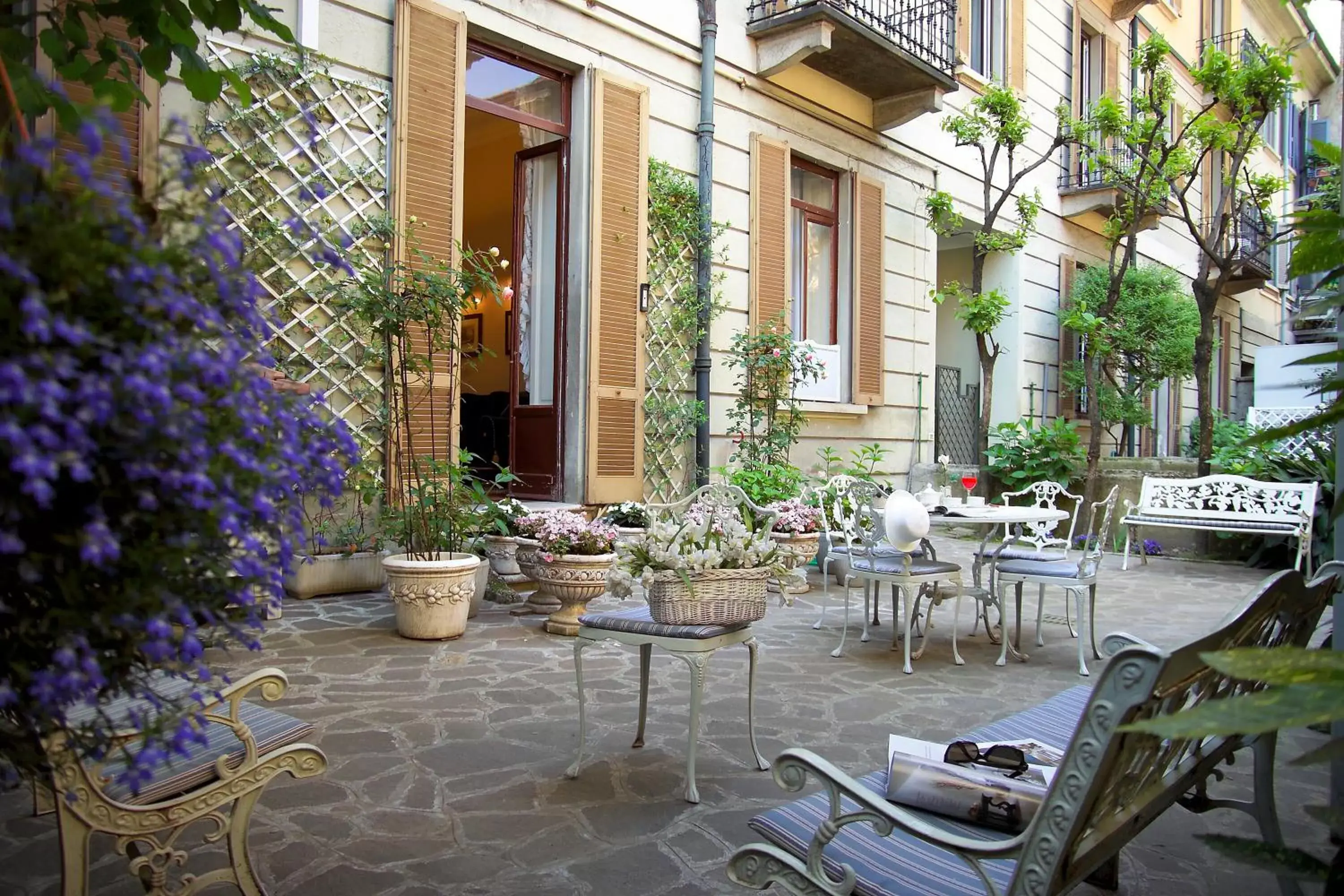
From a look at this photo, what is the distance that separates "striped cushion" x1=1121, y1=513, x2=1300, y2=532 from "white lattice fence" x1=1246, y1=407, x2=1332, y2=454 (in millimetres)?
804

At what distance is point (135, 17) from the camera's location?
258 centimetres

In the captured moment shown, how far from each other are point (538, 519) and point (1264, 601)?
14.5 feet

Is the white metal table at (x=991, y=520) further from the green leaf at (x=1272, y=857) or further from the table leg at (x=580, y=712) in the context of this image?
the green leaf at (x=1272, y=857)

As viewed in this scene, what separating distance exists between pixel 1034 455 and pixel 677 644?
9.42 m

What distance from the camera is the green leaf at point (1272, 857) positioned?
2.19ft

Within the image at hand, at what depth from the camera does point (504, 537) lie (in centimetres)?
608

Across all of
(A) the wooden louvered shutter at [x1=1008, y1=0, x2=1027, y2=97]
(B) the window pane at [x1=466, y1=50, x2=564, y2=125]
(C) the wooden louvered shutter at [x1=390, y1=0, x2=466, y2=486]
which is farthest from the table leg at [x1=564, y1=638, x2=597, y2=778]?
(A) the wooden louvered shutter at [x1=1008, y1=0, x2=1027, y2=97]

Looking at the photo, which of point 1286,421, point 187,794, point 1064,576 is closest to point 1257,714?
point 187,794

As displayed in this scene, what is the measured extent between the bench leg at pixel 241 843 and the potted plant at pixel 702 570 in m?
1.35

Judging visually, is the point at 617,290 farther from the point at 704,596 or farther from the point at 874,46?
the point at 704,596

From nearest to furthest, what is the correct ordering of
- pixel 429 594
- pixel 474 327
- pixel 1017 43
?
pixel 429 594, pixel 474 327, pixel 1017 43

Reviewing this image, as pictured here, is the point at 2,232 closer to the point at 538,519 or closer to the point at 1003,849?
the point at 1003,849

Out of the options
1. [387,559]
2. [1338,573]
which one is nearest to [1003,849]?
[1338,573]

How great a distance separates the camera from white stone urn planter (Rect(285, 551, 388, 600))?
564cm
